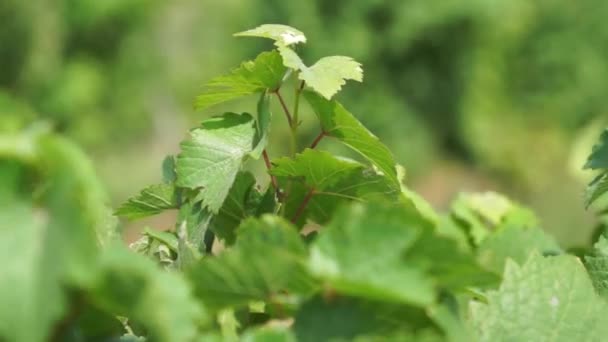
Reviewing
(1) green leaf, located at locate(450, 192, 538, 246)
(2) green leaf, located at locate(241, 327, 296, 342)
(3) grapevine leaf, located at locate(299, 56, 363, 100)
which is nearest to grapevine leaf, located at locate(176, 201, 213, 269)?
(3) grapevine leaf, located at locate(299, 56, 363, 100)

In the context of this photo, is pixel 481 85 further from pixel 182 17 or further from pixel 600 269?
pixel 600 269

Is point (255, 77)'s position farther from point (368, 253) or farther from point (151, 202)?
point (368, 253)

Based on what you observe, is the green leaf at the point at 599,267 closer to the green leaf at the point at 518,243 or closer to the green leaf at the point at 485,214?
the green leaf at the point at 518,243

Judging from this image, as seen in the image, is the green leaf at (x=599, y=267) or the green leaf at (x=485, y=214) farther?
the green leaf at (x=485, y=214)

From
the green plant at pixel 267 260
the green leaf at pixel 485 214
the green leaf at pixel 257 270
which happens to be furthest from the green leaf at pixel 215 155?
the green leaf at pixel 485 214

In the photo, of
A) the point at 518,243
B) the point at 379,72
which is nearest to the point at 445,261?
the point at 518,243

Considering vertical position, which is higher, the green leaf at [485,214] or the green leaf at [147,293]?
the green leaf at [485,214]

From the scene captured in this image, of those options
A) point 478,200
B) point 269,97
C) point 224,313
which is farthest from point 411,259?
point 478,200
